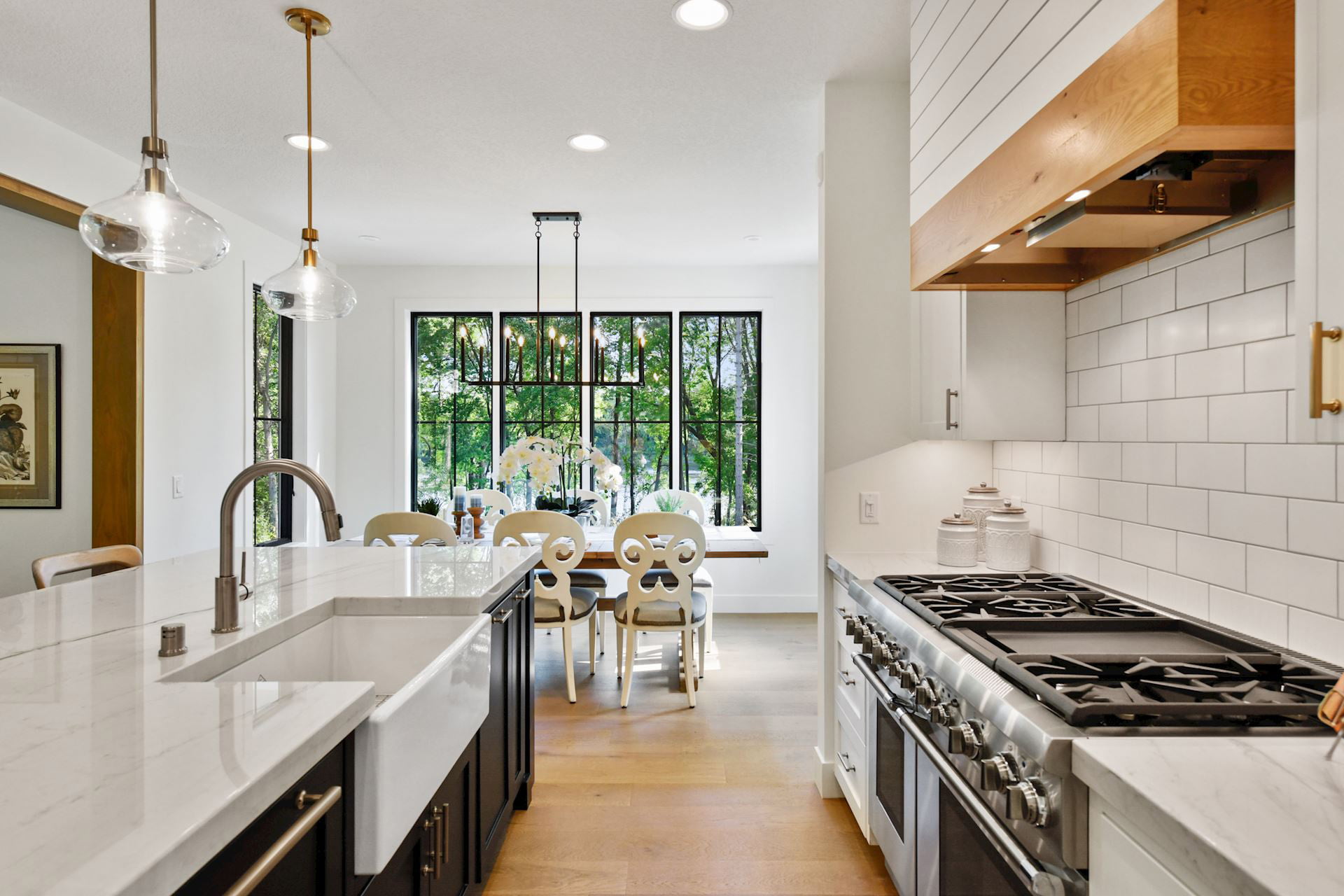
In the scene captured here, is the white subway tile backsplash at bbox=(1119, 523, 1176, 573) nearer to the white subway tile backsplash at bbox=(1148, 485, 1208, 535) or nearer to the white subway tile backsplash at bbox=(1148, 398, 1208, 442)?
the white subway tile backsplash at bbox=(1148, 485, 1208, 535)

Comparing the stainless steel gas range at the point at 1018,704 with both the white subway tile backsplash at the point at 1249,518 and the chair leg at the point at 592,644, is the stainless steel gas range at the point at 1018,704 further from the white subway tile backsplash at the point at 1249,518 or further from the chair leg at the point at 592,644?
the chair leg at the point at 592,644

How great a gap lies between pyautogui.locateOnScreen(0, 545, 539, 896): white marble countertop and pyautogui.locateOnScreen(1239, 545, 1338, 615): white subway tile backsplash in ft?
5.35

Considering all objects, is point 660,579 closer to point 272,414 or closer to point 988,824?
point 988,824

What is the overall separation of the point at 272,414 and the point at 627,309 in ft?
8.15

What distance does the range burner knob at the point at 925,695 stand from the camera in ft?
4.85

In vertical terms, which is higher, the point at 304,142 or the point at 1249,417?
the point at 304,142

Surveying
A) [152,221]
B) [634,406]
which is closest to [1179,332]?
[152,221]

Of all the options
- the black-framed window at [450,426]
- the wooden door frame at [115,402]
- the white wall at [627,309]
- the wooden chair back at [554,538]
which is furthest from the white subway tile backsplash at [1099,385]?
the black-framed window at [450,426]

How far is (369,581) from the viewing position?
2020mm

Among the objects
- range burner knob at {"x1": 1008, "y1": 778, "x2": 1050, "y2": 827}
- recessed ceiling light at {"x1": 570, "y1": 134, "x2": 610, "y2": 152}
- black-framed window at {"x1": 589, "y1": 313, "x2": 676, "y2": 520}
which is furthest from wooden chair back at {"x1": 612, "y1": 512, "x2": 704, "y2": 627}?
range burner knob at {"x1": 1008, "y1": 778, "x2": 1050, "y2": 827}

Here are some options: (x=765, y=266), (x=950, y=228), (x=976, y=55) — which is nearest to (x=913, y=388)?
(x=950, y=228)

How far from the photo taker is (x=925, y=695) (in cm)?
151

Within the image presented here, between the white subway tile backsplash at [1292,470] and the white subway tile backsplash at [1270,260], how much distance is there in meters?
0.32

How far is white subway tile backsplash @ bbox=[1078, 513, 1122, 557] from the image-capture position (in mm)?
1959
